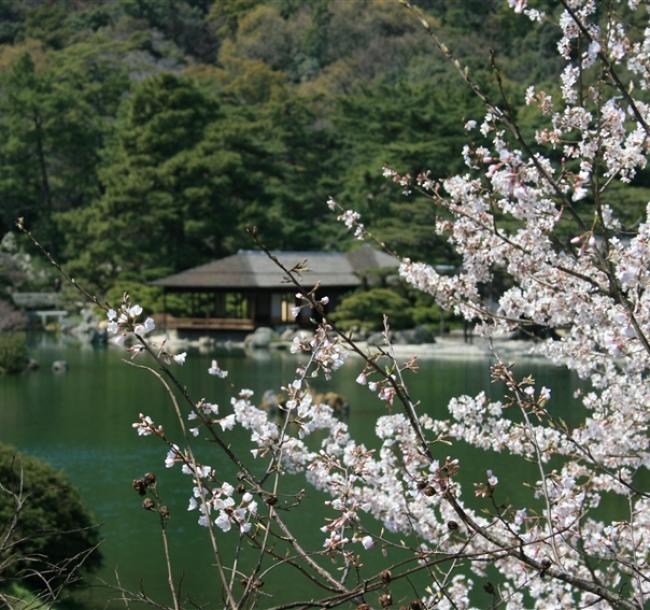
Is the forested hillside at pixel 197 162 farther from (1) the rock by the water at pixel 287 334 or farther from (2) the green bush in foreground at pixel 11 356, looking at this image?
(2) the green bush in foreground at pixel 11 356

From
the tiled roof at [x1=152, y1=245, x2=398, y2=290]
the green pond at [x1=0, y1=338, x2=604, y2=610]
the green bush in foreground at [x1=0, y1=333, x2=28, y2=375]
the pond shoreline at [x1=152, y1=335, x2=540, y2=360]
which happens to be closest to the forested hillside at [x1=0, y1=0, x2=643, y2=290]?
the tiled roof at [x1=152, y1=245, x2=398, y2=290]

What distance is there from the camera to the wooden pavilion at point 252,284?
3400cm

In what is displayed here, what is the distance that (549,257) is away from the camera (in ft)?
16.5

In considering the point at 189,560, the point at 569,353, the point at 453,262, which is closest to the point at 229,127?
the point at 453,262

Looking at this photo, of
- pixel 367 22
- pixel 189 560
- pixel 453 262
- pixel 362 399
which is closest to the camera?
pixel 189 560

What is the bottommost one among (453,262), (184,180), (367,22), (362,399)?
(362,399)

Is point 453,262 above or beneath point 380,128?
beneath

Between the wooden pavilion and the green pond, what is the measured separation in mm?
4630

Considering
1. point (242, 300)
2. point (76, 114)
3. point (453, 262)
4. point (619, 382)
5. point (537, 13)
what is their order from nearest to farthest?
point (537, 13), point (619, 382), point (453, 262), point (242, 300), point (76, 114)

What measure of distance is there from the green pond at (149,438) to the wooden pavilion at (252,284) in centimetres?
463

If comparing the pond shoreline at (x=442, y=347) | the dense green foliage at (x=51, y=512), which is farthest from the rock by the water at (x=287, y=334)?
the dense green foliage at (x=51, y=512)

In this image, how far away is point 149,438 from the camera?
16203 millimetres

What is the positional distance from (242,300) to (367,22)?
39500 millimetres

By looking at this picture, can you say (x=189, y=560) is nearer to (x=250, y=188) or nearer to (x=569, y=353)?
(x=569, y=353)
